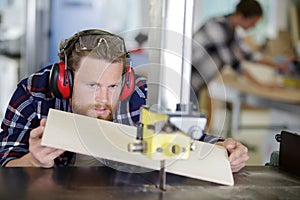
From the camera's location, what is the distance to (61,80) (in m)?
1.14

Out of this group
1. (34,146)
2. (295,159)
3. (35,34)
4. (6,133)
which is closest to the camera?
(34,146)

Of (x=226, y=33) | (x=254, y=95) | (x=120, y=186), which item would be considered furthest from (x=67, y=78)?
(x=254, y=95)

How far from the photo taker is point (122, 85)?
1.13 metres

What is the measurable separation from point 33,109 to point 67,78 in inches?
6.8

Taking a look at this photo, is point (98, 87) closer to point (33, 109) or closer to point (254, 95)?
point (33, 109)

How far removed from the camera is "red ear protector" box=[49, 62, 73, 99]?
3.74 feet

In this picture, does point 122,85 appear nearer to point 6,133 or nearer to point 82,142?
point 82,142

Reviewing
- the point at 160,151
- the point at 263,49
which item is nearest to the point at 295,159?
the point at 160,151

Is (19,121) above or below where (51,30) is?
below

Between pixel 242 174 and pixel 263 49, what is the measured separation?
15.0 feet

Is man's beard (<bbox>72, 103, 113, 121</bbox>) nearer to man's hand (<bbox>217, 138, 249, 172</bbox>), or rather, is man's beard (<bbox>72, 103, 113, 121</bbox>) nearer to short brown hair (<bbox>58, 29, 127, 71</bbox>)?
short brown hair (<bbox>58, 29, 127, 71</bbox>)

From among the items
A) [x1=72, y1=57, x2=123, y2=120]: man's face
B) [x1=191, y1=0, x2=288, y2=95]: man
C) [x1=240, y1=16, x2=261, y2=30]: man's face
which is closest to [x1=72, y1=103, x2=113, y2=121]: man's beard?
[x1=72, y1=57, x2=123, y2=120]: man's face

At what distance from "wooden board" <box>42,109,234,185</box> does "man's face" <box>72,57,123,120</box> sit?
0.03 metres

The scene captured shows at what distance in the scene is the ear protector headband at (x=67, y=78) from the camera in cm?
114
